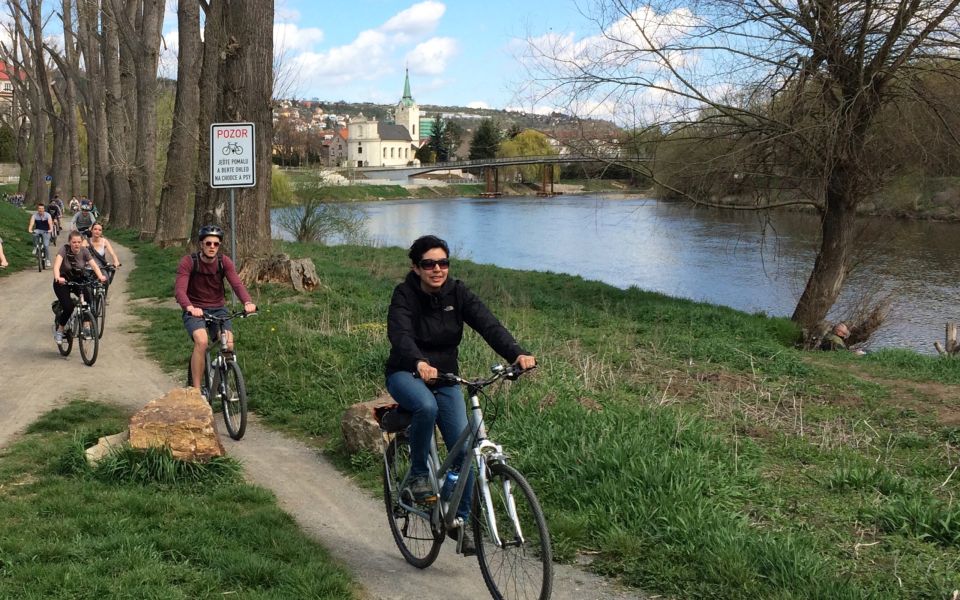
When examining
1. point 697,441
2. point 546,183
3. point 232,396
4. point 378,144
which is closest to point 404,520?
point 697,441

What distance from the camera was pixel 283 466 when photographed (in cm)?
643

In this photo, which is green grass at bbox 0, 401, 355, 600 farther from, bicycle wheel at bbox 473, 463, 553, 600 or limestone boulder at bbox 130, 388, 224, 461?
bicycle wheel at bbox 473, 463, 553, 600

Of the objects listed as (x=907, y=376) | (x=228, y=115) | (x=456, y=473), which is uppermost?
(x=228, y=115)

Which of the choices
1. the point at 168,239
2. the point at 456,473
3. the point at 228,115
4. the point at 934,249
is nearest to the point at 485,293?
the point at 228,115

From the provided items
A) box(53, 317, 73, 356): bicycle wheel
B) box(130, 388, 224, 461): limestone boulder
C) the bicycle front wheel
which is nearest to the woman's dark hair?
box(130, 388, 224, 461): limestone boulder

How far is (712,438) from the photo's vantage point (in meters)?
6.00

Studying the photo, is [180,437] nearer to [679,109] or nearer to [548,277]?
[679,109]

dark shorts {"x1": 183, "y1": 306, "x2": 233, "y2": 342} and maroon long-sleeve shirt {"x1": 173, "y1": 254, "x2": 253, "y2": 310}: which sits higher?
maroon long-sleeve shirt {"x1": 173, "y1": 254, "x2": 253, "y2": 310}

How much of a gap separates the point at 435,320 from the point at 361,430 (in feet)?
7.76

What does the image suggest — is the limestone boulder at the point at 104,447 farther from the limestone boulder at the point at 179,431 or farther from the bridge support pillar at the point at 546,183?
the bridge support pillar at the point at 546,183

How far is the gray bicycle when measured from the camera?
3795 millimetres

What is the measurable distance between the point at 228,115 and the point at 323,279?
3.24m

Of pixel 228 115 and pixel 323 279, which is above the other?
pixel 228 115

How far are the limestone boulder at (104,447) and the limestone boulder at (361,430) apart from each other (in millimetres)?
1540
